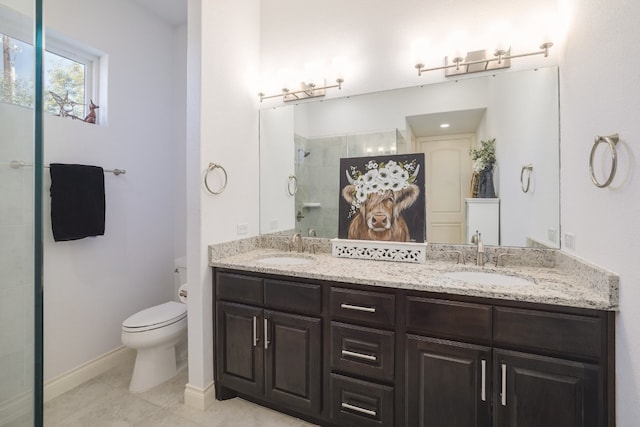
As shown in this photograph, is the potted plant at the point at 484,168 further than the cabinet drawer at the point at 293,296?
Yes

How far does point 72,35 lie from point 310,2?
5.67 ft

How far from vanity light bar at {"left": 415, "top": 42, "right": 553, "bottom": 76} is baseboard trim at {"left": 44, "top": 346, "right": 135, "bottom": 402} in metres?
3.09

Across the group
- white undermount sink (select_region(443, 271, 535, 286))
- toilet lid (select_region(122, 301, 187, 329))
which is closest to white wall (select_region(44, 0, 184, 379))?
toilet lid (select_region(122, 301, 187, 329))

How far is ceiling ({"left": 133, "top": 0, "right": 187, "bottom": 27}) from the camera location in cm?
239

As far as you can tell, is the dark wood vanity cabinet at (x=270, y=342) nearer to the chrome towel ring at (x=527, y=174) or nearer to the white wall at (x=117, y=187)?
the white wall at (x=117, y=187)

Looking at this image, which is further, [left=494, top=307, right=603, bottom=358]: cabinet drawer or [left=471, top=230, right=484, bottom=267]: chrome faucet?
[left=471, top=230, right=484, bottom=267]: chrome faucet

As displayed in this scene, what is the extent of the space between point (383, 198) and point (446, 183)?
1.35ft

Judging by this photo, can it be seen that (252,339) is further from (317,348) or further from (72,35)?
(72,35)

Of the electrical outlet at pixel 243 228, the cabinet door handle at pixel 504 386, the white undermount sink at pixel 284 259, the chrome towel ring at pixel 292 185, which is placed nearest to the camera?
the cabinet door handle at pixel 504 386

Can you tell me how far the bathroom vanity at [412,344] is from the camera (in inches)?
43.6

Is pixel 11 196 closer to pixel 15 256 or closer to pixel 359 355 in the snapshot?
pixel 15 256

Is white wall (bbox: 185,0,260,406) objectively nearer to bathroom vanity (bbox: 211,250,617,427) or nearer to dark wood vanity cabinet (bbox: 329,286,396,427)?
bathroom vanity (bbox: 211,250,617,427)

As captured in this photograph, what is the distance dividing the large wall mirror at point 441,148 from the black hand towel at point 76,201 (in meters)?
1.17

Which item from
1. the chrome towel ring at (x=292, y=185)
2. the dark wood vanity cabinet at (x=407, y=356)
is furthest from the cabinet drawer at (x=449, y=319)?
the chrome towel ring at (x=292, y=185)
